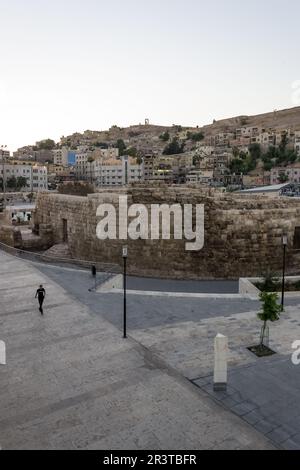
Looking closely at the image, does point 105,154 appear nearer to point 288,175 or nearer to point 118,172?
point 118,172

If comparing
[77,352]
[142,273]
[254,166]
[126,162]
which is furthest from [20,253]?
[254,166]

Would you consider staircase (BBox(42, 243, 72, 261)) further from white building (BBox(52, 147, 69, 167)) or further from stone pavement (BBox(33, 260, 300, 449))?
white building (BBox(52, 147, 69, 167))

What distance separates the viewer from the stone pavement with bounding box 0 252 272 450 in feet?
19.4

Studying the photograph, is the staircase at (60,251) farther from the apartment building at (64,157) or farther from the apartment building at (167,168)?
the apartment building at (64,157)

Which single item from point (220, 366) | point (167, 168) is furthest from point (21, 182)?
point (220, 366)

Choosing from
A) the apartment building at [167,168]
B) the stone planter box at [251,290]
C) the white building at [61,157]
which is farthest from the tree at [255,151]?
the stone planter box at [251,290]

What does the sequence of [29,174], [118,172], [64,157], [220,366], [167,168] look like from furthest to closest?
[64,157]
[167,168]
[118,172]
[29,174]
[220,366]

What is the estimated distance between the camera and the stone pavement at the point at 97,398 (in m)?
5.91

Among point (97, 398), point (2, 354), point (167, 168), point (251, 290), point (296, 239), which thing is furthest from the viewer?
point (167, 168)

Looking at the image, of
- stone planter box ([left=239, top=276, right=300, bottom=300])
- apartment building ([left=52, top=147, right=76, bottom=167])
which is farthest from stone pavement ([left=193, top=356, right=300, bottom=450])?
apartment building ([left=52, top=147, right=76, bottom=167])

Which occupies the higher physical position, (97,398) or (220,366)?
(220,366)

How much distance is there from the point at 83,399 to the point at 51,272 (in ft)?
35.3

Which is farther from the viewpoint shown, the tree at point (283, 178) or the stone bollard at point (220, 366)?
the tree at point (283, 178)

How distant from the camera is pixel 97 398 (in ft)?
23.2
